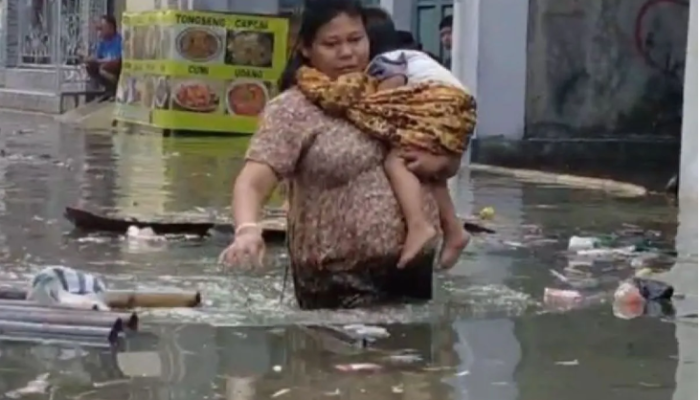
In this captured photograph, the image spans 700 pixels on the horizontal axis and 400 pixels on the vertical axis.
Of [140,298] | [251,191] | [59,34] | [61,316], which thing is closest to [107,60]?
[59,34]

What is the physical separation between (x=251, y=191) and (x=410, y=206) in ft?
2.14

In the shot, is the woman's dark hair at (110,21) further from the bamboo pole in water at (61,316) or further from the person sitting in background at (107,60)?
the bamboo pole in water at (61,316)

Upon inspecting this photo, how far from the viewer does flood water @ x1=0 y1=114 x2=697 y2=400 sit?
514 cm

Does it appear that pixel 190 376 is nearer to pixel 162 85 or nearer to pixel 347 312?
pixel 347 312

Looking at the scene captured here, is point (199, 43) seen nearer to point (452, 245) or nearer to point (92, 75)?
point (92, 75)

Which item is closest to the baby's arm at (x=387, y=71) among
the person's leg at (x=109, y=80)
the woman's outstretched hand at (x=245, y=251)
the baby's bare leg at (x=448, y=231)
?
the baby's bare leg at (x=448, y=231)

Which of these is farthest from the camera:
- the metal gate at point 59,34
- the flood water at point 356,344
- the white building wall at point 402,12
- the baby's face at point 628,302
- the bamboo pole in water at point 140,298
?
the metal gate at point 59,34

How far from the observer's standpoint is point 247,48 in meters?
21.8

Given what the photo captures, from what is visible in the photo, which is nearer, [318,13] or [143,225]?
[318,13]

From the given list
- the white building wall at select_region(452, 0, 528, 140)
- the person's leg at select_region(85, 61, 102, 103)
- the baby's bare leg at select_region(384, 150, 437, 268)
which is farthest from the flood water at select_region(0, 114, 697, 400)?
the person's leg at select_region(85, 61, 102, 103)

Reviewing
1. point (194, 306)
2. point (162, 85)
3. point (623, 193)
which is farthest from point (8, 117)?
point (194, 306)

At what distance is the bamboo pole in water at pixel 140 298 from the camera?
6.52 metres

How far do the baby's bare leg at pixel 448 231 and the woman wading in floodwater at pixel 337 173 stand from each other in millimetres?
102

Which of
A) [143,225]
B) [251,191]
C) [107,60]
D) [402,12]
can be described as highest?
[402,12]
